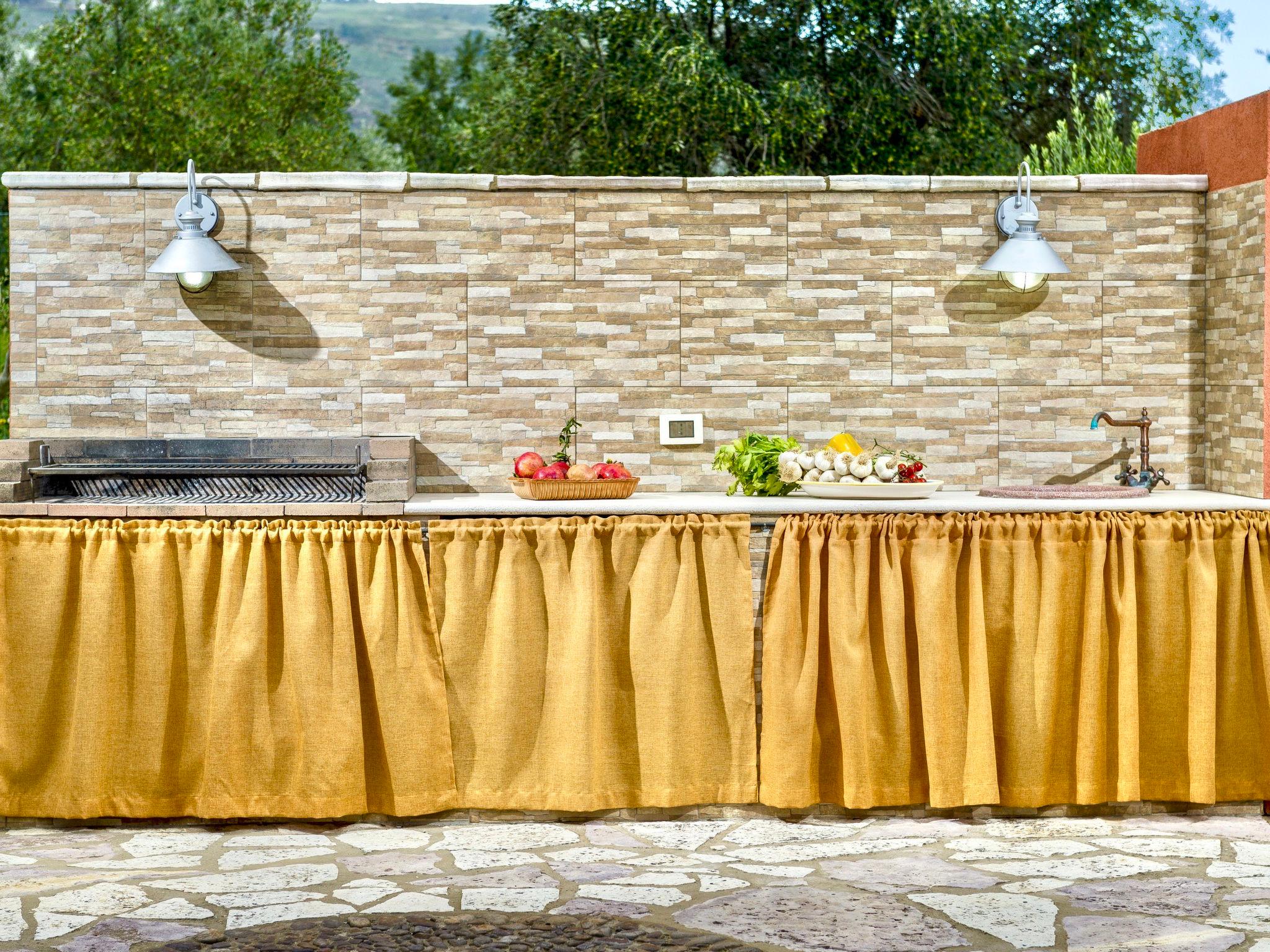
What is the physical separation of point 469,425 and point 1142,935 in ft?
8.82

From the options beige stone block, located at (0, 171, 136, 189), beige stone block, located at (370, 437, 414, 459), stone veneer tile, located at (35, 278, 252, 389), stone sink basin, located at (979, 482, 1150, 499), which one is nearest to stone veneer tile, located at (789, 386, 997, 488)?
stone sink basin, located at (979, 482, 1150, 499)

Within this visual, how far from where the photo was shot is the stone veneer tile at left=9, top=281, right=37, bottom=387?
458 cm

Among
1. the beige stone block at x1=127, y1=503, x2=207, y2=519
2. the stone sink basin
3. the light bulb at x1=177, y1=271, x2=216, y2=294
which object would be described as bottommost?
the beige stone block at x1=127, y1=503, x2=207, y2=519

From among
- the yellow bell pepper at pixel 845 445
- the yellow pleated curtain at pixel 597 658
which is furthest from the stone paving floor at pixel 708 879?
the yellow bell pepper at pixel 845 445

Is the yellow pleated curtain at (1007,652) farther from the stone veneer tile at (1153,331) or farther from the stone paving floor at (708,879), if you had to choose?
the stone veneer tile at (1153,331)

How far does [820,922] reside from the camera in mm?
3227

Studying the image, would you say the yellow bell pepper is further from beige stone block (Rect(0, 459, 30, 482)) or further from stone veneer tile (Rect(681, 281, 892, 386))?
beige stone block (Rect(0, 459, 30, 482))

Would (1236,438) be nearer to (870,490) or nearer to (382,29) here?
(870,490)

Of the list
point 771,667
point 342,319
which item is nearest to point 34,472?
point 342,319

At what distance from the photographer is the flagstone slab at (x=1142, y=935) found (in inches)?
120

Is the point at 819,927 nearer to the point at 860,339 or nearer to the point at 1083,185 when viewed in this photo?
the point at 860,339

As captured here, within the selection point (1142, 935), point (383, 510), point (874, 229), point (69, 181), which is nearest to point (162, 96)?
point (69, 181)

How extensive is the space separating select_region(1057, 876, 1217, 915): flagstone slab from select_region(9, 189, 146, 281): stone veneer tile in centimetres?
358

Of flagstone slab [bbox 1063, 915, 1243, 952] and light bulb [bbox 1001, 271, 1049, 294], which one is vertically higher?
light bulb [bbox 1001, 271, 1049, 294]
